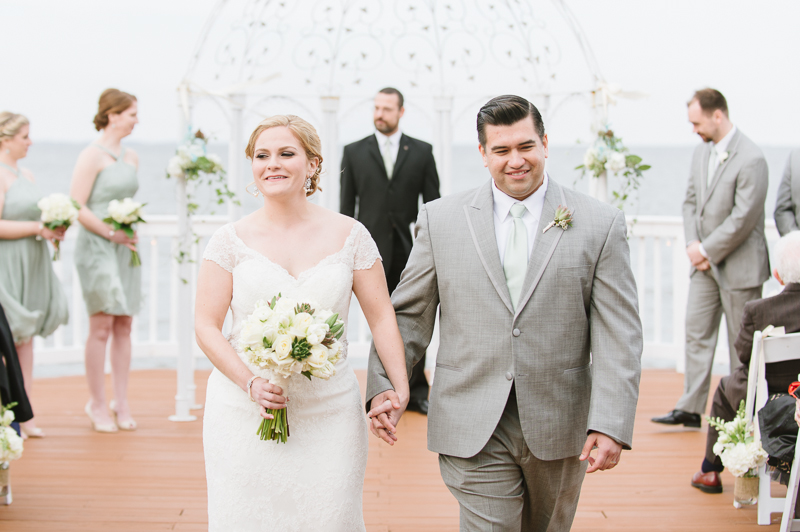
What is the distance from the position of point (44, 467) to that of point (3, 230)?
4.57 ft

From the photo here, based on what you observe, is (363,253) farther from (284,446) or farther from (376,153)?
(376,153)

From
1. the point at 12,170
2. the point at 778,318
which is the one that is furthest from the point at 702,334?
the point at 12,170

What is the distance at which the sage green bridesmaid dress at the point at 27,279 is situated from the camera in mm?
4289

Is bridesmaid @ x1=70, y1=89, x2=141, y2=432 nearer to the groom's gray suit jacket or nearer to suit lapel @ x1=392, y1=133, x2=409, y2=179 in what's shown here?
suit lapel @ x1=392, y1=133, x2=409, y2=179

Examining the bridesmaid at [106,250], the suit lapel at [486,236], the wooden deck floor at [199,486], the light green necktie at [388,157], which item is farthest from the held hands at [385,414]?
the light green necktie at [388,157]

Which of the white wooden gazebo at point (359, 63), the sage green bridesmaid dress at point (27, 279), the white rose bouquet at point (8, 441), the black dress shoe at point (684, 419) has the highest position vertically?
the white wooden gazebo at point (359, 63)

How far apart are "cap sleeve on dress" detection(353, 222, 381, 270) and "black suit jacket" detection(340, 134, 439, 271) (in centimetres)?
252

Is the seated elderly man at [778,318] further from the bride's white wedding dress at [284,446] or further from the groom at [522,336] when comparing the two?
the bride's white wedding dress at [284,446]

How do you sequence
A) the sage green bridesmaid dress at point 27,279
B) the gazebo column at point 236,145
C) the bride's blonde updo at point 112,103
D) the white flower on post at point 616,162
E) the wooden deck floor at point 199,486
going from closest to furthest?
the wooden deck floor at point 199,486, the sage green bridesmaid dress at point 27,279, the bride's blonde updo at point 112,103, the white flower on post at point 616,162, the gazebo column at point 236,145

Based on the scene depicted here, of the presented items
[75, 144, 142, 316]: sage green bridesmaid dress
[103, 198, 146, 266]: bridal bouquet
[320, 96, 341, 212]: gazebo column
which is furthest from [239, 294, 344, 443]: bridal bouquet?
[320, 96, 341, 212]: gazebo column

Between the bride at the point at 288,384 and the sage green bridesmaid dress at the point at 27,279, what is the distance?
2631 mm

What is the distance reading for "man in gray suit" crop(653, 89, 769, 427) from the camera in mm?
4309

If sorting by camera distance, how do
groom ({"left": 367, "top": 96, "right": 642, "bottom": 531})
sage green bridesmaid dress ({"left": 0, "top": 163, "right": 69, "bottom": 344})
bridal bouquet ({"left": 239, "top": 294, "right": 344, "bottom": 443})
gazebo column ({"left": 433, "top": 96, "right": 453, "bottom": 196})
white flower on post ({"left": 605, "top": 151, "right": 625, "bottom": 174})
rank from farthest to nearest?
gazebo column ({"left": 433, "top": 96, "right": 453, "bottom": 196}) → white flower on post ({"left": 605, "top": 151, "right": 625, "bottom": 174}) → sage green bridesmaid dress ({"left": 0, "top": 163, "right": 69, "bottom": 344}) → groom ({"left": 367, "top": 96, "right": 642, "bottom": 531}) → bridal bouquet ({"left": 239, "top": 294, "right": 344, "bottom": 443})

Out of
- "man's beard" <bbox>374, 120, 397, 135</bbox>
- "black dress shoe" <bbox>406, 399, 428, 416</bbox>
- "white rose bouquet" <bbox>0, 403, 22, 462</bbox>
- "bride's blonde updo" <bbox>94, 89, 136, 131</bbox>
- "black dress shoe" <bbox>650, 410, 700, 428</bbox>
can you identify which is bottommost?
"black dress shoe" <bbox>406, 399, 428, 416</bbox>
